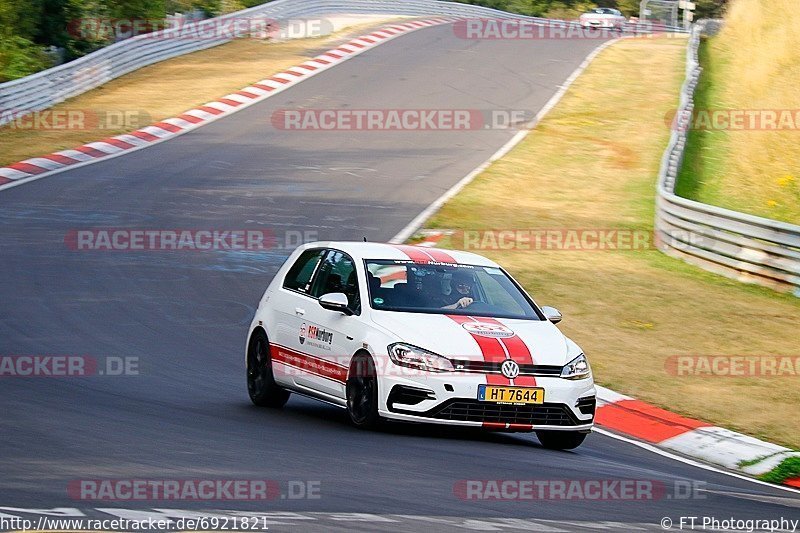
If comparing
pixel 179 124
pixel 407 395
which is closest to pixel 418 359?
pixel 407 395

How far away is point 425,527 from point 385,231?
580 inches

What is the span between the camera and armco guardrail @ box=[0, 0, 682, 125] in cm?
3053

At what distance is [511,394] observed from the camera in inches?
386

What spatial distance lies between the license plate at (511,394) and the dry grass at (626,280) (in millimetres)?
2441

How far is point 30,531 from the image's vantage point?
6184mm

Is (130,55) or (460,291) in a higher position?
(130,55)

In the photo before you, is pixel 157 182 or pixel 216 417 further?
pixel 157 182

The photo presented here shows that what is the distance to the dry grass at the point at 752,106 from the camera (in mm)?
27764

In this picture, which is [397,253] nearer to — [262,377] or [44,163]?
[262,377]

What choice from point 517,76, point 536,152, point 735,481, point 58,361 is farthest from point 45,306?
point 517,76

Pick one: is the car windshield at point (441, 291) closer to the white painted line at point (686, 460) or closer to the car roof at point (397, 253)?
the car roof at point (397, 253)

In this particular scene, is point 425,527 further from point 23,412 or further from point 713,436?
point 713,436

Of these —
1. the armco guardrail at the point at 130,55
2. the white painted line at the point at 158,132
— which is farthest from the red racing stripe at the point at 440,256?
the armco guardrail at the point at 130,55

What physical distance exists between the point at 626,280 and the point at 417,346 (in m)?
9.73
